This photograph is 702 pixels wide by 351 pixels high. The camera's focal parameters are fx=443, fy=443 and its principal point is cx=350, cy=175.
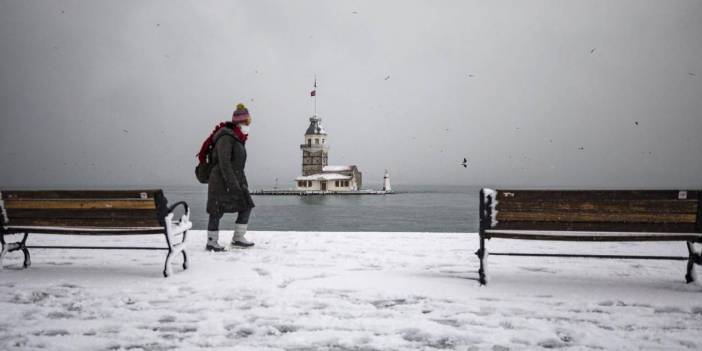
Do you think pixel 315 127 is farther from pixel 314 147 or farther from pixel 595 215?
pixel 595 215

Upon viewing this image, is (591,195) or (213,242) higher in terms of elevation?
(591,195)

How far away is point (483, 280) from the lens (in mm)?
4129

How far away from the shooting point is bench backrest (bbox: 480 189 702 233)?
12.7ft

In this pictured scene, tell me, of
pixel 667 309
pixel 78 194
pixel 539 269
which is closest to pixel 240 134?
pixel 78 194

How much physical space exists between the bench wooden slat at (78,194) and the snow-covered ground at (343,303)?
0.81 metres

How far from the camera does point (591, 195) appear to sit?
393 cm

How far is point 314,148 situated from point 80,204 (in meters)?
99.7

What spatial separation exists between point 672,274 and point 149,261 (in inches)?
231

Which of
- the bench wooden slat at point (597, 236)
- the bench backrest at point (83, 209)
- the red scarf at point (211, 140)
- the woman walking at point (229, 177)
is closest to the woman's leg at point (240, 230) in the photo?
the woman walking at point (229, 177)

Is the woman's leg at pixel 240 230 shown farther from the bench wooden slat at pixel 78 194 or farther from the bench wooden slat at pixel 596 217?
the bench wooden slat at pixel 596 217

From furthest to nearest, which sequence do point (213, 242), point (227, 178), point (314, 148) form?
point (314, 148)
point (213, 242)
point (227, 178)

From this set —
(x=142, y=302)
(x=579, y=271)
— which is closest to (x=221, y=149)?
(x=142, y=302)

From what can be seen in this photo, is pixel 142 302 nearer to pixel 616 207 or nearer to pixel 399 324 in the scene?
pixel 399 324

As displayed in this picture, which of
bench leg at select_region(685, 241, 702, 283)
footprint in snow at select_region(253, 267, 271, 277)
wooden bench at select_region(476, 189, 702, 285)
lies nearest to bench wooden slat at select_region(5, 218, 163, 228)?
footprint in snow at select_region(253, 267, 271, 277)
